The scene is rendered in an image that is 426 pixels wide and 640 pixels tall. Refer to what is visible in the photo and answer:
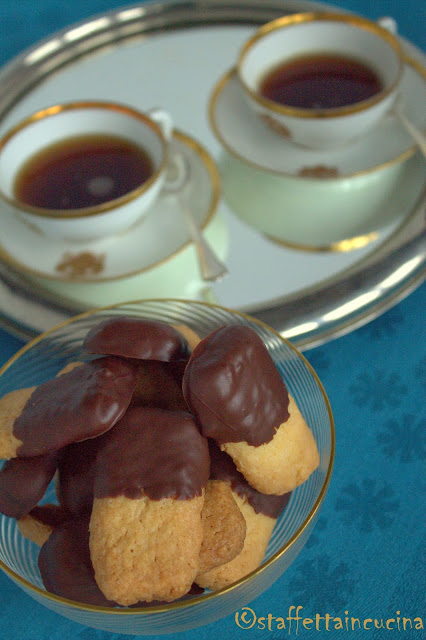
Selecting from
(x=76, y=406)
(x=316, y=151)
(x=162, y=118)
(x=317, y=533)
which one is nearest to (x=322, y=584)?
(x=317, y=533)

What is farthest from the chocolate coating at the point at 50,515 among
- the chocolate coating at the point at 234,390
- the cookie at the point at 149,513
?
the chocolate coating at the point at 234,390

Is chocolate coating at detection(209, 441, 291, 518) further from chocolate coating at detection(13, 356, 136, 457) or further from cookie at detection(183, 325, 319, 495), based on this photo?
chocolate coating at detection(13, 356, 136, 457)

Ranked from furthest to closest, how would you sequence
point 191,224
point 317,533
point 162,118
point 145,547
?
point 162,118 → point 191,224 → point 317,533 → point 145,547

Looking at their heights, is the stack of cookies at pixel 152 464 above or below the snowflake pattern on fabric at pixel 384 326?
above

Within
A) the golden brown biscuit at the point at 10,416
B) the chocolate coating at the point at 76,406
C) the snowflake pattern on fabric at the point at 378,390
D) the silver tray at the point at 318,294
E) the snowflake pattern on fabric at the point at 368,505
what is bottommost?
the snowflake pattern on fabric at the point at 368,505

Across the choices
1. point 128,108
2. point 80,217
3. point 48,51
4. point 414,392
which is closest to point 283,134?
point 128,108

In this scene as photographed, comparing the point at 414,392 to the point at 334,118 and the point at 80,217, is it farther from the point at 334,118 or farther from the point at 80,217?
the point at 80,217

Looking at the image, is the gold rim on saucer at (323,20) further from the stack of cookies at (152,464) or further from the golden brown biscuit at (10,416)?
the golden brown biscuit at (10,416)

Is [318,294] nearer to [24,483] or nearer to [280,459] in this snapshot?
[280,459]
